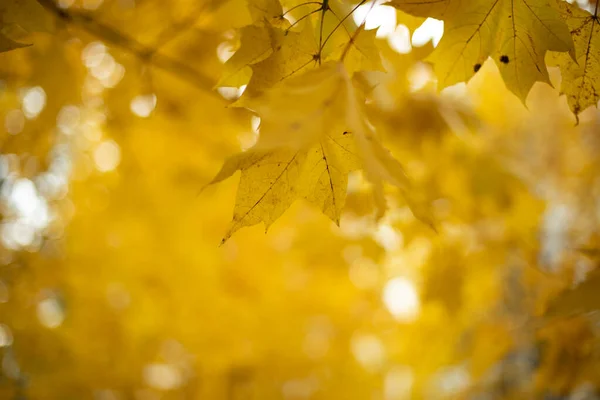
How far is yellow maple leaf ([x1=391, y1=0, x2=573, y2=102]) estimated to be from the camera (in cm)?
65

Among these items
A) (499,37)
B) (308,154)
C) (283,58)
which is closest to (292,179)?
(308,154)

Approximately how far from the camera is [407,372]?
273 cm

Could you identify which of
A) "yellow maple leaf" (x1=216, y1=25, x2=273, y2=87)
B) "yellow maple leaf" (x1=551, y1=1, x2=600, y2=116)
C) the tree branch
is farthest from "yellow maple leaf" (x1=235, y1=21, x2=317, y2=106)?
the tree branch

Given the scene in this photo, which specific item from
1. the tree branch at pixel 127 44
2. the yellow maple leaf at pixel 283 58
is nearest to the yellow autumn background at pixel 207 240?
the tree branch at pixel 127 44

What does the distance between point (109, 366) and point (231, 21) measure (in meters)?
1.38

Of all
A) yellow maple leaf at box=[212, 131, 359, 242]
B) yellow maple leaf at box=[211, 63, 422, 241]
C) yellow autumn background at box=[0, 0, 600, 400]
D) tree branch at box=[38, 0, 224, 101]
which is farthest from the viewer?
yellow autumn background at box=[0, 0, 600, 400]

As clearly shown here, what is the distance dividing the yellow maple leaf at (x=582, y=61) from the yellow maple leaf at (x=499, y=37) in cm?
6

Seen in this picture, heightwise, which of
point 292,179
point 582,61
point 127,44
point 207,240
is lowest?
point 292,179

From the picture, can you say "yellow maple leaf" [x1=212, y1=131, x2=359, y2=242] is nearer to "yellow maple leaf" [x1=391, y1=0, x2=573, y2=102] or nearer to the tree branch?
"yellow maple leaf" [x1=391, y1=0, x2=573, y2=102]

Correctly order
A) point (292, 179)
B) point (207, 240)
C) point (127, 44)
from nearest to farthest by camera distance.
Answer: point (292, 179) → point (127, 44) → point (207, 240)

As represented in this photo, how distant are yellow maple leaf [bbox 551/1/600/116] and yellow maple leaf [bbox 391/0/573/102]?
0.19 ft

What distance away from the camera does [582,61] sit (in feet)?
2.30

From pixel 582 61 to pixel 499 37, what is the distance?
0.14 metres

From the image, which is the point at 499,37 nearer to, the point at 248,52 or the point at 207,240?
the point at 248,52
